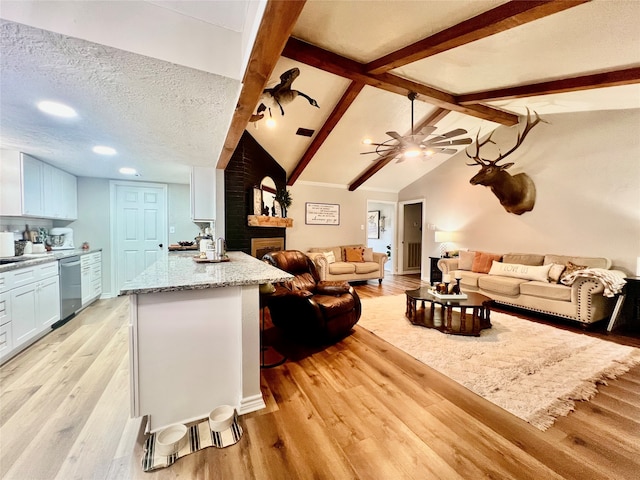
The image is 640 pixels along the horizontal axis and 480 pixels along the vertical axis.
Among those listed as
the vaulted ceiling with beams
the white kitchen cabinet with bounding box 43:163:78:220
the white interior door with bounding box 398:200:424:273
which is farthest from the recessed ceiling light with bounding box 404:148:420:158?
the white kitchen cabinet with bounding box 43:163:78:220

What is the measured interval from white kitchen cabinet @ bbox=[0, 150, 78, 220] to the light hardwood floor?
5.74 feet

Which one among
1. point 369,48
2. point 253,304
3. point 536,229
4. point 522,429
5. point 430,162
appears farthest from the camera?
point 430,162

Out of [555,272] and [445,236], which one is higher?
[445,236]

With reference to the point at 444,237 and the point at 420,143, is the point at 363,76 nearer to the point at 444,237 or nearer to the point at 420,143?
the point at 420,143

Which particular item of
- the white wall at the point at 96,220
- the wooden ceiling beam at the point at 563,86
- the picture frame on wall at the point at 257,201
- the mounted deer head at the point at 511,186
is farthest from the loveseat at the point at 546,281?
the white wall at the point at 96,220

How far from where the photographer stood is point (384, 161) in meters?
5.30

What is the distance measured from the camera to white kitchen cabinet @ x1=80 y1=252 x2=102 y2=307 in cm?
362

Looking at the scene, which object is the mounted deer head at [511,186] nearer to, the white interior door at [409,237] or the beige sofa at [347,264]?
the beige sofa at [347,264]

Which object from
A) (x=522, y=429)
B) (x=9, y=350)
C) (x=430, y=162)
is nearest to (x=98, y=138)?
(x=9, y=350)

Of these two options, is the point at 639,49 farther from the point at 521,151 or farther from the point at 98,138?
the point at 98,138

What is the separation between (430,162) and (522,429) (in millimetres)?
5327

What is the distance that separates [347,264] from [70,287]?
14.3 feet

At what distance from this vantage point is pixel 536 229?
4312 mm

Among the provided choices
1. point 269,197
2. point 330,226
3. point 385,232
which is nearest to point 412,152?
point 269,197
